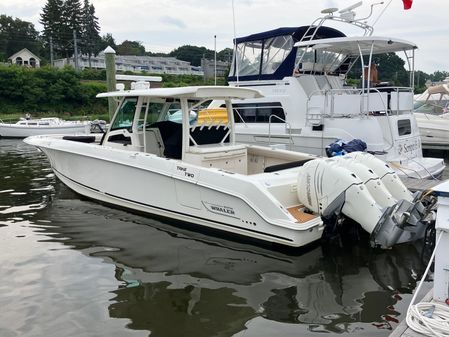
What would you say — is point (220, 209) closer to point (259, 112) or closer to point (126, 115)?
point (126, 115)

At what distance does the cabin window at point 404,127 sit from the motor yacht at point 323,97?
0.8 inches

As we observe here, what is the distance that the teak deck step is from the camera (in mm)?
5207

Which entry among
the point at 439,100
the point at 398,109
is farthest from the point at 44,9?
the point at 398,109

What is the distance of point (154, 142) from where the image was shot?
23.5 ft

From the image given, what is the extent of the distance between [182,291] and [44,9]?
8062cm

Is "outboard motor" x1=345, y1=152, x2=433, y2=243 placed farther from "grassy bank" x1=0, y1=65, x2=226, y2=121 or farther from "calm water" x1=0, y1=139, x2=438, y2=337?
"grassy bank" x1=0, y1=65, x2=226, y2=121

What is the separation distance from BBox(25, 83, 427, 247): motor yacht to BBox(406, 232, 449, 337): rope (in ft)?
5.28

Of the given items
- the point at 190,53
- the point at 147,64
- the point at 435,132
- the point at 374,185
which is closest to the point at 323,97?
the point at 374,185

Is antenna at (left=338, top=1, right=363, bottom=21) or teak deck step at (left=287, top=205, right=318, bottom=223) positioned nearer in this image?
teak deck step at (left=287, top=205, right=318, bottom=223)

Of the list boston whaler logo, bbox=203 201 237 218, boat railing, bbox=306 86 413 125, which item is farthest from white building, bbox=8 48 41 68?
boston whaler logo, bbox=203 201 237 218

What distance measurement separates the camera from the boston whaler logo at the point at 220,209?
18.0ft

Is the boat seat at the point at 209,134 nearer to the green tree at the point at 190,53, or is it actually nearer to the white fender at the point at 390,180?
the white fender at the point at 390,180

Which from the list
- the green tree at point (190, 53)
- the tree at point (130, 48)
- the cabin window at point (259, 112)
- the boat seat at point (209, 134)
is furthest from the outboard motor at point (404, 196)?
the tree at point (130, 48)

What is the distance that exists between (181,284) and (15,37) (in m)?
85.9
